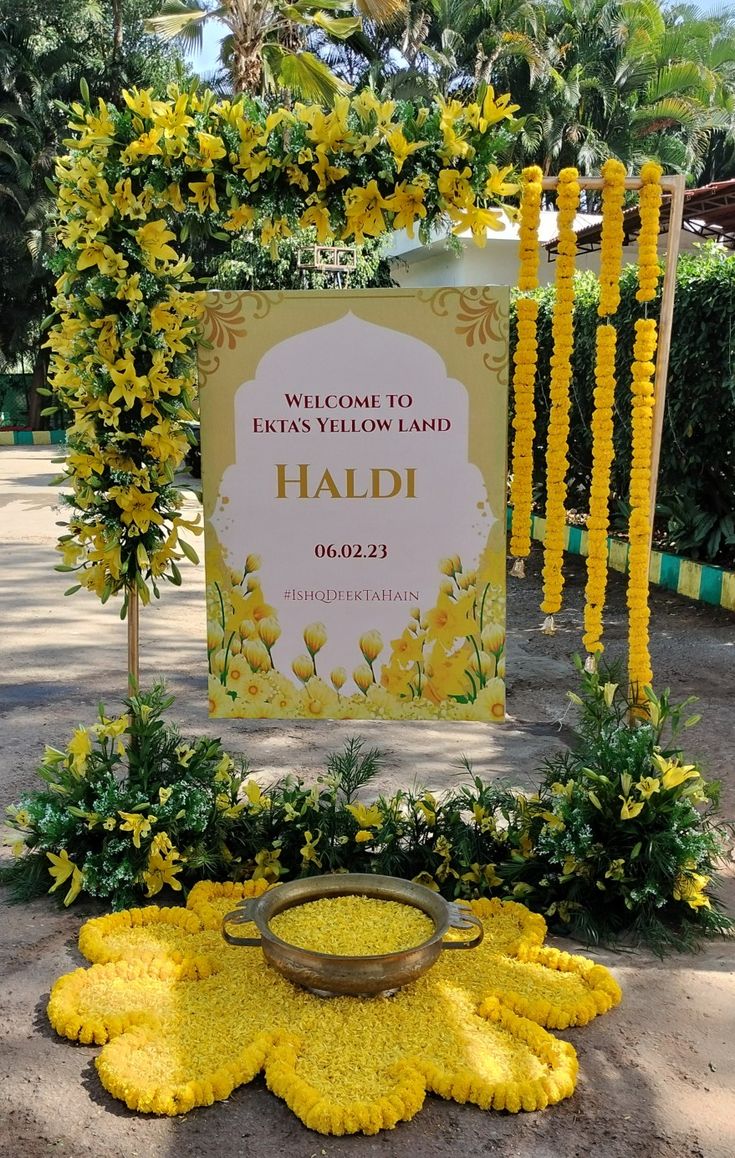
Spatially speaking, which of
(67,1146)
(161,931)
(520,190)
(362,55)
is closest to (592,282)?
(520,190)

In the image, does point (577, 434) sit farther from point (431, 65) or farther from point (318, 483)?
point (431, 65)

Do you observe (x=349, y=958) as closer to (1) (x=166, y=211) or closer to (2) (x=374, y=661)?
(2) (x=374, y=661)

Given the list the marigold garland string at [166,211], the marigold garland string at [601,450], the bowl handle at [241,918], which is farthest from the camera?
the marigold garland string at [601,450]

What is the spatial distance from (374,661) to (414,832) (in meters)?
0.61

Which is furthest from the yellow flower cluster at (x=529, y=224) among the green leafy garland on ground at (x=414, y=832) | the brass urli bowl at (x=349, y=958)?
the brass urli bowl at (x=349, y=958)

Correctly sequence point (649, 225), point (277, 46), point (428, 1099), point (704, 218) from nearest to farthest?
point (428, 1099), point (649, 225), point (704, 218), point (277, 46)

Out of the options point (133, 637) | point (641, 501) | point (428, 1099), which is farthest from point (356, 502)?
point (428, 1099)

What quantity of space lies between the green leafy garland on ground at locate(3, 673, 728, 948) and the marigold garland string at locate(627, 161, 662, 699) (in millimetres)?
176

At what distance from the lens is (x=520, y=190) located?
3283 mm

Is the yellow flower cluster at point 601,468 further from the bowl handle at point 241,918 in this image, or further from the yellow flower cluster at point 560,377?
the bowl handle at point 241,918

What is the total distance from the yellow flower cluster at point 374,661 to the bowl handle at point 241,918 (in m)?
0.64

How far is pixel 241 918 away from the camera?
9.89ft

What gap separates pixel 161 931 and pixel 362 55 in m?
35.5

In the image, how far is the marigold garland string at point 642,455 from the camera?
350 cm
